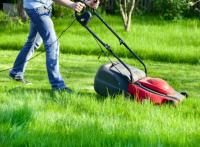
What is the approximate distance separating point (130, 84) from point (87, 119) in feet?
3.61

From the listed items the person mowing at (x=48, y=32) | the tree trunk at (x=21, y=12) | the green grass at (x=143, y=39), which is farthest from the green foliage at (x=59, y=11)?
the person mowing at (x=48, y=32)

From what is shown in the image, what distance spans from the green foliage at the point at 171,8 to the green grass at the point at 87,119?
6977mm

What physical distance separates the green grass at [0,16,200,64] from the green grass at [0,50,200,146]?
113 inches

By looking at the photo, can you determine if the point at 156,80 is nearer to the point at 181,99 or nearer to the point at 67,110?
the point at 181,99

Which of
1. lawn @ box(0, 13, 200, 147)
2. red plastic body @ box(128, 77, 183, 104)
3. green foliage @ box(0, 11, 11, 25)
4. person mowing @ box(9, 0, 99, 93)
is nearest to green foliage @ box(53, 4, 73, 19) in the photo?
green foliage @ box(0, 11, 11, 25)

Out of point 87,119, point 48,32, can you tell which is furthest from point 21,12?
point 87,119

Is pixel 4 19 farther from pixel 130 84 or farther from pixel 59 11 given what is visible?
pixel 130 84

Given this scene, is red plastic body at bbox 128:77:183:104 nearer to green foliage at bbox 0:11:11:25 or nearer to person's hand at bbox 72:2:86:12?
person's hand at bbox 72:2:86:12

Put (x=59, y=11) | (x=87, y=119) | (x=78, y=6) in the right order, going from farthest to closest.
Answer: (x=59, y=11), (x=78, y=6), (x=87, y=119)

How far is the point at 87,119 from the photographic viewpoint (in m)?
4.75

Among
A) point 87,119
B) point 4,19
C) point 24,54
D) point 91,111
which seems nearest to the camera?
point 87,119

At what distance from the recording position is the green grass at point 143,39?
400 inches

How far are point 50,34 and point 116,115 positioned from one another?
1.68 m

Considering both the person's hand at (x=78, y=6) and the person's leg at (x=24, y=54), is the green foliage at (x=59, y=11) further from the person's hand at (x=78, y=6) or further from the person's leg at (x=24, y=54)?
the person's hand at (x=78, y=6)
